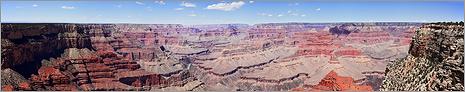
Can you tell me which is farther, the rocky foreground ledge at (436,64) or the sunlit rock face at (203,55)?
the sunlit rock face at (203,55)

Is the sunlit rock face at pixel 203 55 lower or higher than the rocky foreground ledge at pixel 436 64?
lower

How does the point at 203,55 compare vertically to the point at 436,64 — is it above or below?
below

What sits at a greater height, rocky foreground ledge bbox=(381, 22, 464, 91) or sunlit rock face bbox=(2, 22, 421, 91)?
rocky foreground ledge bbox=(381, 22, 464, 91)

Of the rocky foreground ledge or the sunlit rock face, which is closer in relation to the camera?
the rocky foreground ledge

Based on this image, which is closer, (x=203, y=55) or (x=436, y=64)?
(x=436, y=64)
